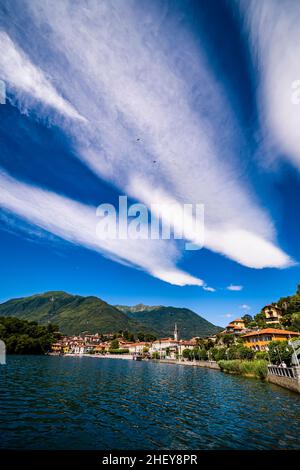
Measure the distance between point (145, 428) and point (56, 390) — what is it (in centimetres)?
1877

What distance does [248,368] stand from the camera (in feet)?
198

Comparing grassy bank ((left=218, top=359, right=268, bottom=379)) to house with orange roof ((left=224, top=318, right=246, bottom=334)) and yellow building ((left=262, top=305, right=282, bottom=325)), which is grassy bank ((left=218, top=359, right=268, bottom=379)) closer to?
yellow building ((left=262, top=305, right=282, bottom=325))

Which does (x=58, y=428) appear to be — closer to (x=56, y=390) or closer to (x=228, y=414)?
(x=228, y=414)

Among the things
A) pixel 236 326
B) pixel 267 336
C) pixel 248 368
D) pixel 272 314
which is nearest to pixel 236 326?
pixel 236 326

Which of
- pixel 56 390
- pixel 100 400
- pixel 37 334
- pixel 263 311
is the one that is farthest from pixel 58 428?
pixel 37 334

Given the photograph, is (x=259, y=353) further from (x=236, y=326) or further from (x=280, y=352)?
(x=236, y=326)

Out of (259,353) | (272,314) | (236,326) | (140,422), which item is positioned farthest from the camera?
(236,326)

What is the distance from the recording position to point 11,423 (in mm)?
17859

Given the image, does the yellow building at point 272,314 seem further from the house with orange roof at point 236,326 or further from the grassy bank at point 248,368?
the grassy bank at point 248,368

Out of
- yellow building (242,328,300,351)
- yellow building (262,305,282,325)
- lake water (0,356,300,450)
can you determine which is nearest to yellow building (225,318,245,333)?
yellow building (262,305,282,325)
